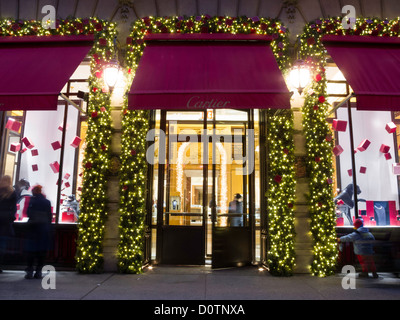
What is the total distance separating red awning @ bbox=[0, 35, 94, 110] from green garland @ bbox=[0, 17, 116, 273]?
41 cm

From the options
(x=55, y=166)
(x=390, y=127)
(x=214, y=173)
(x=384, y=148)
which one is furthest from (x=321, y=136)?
(x=55, y=166)

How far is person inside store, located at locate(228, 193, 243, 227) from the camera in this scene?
7848 mm

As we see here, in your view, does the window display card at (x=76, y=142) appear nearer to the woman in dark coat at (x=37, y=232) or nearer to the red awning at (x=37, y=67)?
the woman in dark coat at (x=37, y=232)

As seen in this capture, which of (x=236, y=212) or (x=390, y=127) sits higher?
(x=390, y=127)

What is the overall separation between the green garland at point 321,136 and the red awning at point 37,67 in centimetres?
525

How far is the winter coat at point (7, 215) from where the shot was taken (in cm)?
657

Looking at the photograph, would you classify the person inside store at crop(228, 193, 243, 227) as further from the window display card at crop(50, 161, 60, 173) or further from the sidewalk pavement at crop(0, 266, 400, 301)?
the window display card at crop(50, 161, 60, 173)

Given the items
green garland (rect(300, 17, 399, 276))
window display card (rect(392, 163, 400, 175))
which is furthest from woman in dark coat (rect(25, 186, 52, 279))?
window display card (rect(392, 163, 400, 175))

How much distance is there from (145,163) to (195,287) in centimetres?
302

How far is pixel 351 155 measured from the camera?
8.20 metres

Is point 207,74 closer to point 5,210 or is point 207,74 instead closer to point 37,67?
point 37,67

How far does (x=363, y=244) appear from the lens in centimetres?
641
